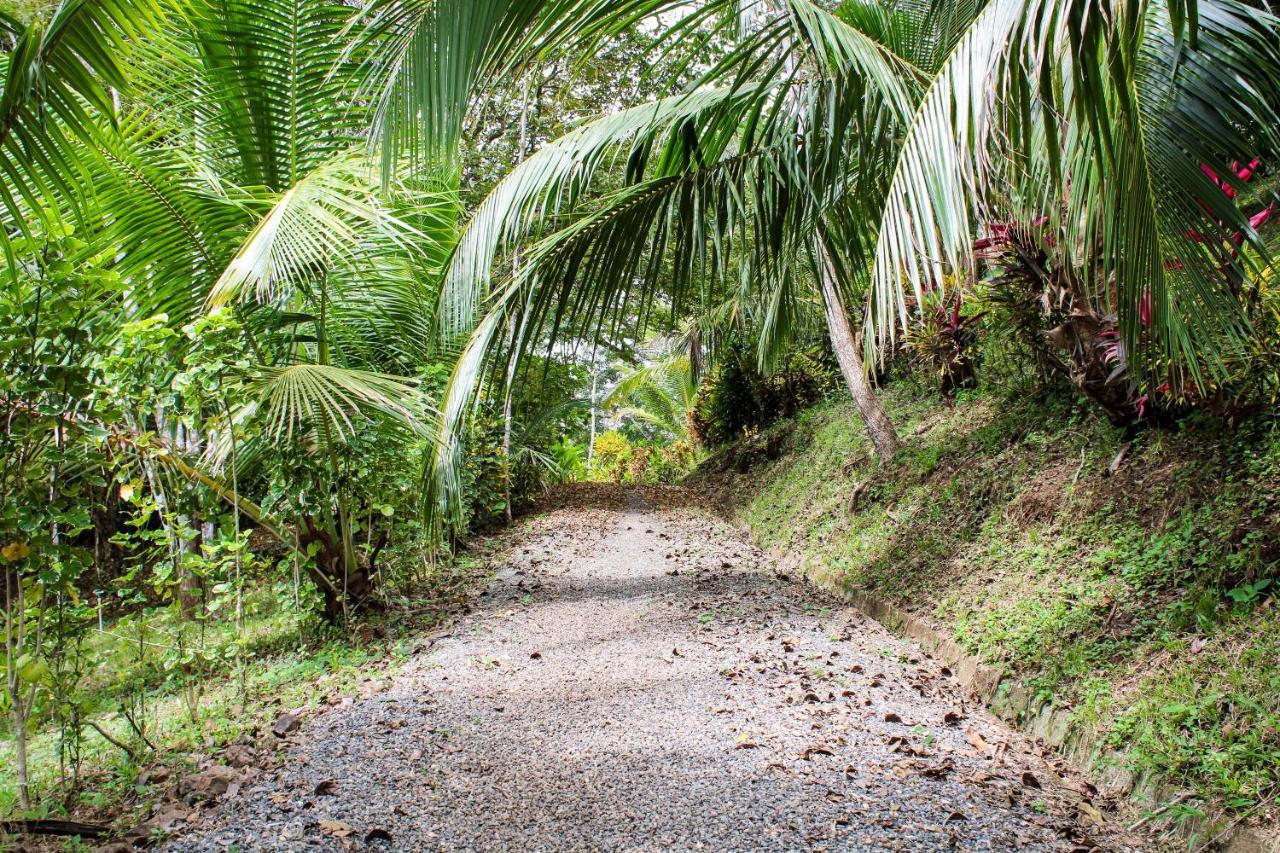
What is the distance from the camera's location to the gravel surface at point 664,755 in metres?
2.32

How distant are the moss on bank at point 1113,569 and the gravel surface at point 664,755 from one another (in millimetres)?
327

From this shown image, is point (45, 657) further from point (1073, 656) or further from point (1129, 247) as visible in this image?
point (1073, 656)

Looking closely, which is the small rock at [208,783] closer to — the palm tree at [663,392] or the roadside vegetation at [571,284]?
the roadside vegetation at [571,284]

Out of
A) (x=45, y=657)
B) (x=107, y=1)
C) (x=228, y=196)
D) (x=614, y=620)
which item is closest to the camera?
(x=107, y=1)

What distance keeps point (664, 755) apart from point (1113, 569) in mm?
2197

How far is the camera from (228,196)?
378 cm

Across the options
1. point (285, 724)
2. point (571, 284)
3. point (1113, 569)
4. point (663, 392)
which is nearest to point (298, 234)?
point (571, 284)

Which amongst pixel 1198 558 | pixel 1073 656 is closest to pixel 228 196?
pixel 1073 656

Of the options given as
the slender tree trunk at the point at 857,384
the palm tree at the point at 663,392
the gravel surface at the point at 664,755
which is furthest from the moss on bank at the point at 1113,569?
the palm tree at the point at 663,392

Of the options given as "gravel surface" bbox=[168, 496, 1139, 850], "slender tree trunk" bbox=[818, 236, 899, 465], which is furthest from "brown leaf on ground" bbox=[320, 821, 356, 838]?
"slender tree trunk" bbox=[818, 236, 899, 465]

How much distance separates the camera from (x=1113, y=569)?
3559 mm

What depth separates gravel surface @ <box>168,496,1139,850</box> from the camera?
2.32m

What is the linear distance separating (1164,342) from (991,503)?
273 centimetres

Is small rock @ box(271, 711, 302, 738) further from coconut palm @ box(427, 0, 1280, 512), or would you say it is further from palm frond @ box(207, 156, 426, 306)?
palm frond @ box(207, 156, 426, 306)
